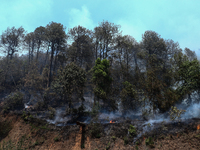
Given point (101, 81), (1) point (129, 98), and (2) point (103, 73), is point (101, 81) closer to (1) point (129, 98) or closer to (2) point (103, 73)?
(2) point (103, 73)

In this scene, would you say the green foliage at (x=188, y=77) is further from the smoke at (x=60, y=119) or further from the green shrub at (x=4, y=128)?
the green shrub at (x=4, y=128)

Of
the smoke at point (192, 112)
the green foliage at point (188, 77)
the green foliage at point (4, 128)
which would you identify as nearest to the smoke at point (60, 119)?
the green foliage at point (4, 128)

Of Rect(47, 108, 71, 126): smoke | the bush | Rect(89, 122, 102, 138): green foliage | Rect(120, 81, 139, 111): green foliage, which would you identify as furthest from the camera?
the bush

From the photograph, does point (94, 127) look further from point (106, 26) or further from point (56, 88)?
point (106, 26)

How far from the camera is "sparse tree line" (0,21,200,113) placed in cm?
1525

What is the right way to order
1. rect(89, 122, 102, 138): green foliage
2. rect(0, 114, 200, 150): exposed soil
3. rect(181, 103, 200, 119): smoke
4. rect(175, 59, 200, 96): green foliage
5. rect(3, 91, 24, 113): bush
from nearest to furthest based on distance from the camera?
rect(0, 114, 200, 150): exposed soil
rect(181, 103, 200, 119): smoke
rect(89, 122, 102, 138): green foliage
rect(175, 59, 200, 96): green foliage
rect(3, 91, 24, 113): bush

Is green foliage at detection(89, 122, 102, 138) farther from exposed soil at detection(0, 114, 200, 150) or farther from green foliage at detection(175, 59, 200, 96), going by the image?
green foliage at detection(175, 59, 200, 96)

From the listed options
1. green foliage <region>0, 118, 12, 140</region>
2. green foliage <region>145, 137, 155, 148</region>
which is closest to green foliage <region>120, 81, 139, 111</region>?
green foliage <region>145, 137, 155, 148</region>

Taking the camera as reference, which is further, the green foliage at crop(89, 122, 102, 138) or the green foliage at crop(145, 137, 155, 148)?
the green foliage at crop(89, 122, 102, 138)

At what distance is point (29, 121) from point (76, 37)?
1969cm

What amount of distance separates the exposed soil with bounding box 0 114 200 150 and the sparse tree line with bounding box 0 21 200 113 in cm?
348

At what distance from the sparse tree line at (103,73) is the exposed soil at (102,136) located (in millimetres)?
3484

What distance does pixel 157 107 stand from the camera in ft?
47.1

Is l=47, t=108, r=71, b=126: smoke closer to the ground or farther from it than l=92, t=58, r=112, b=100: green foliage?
closer to the ground
